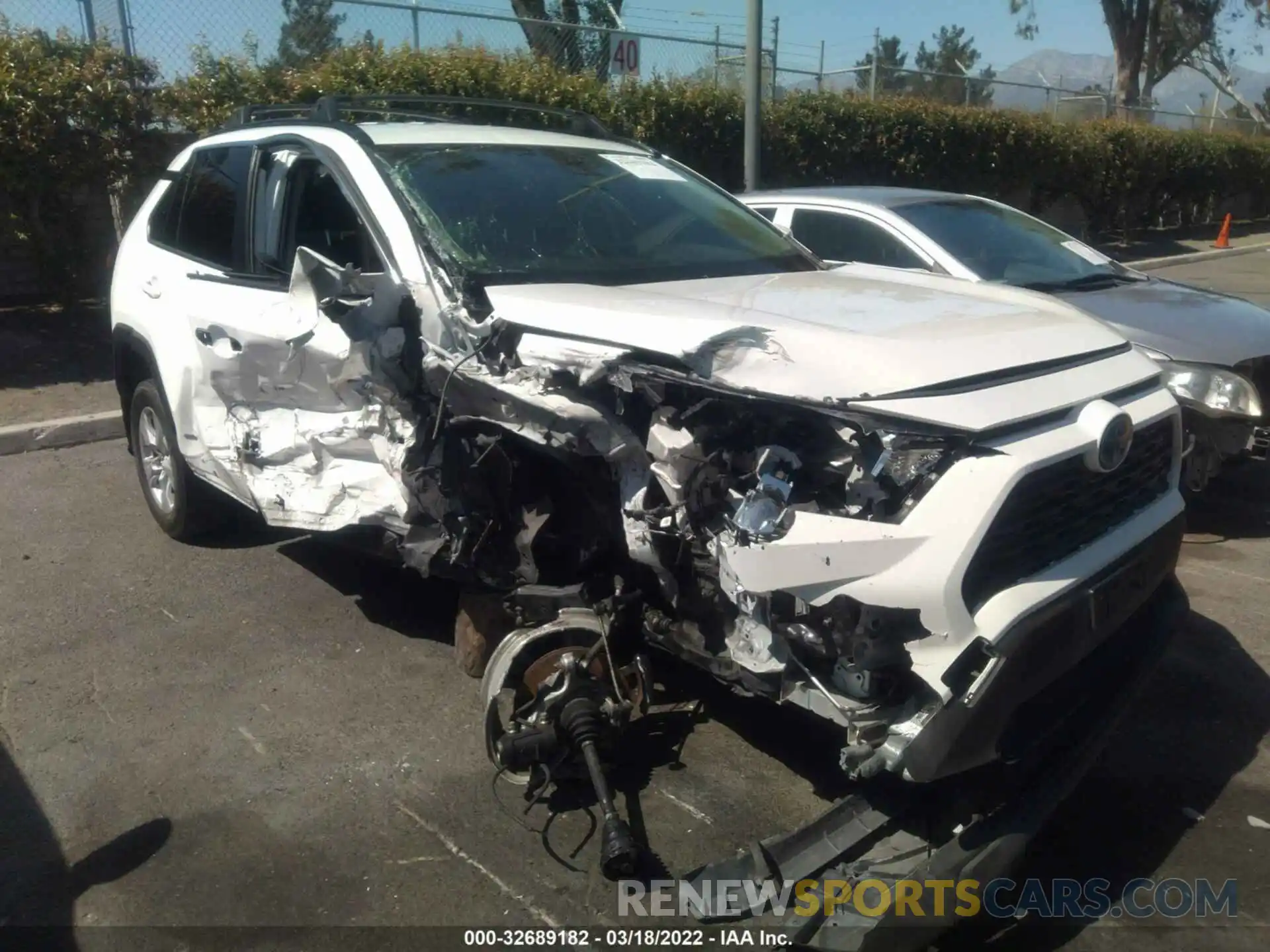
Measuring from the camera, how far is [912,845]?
8.94 ft

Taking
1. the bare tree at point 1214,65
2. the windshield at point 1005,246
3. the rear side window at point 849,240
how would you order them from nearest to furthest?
the windshield at point 1005,246 < the rear side window at point 849,240 < the bare tree at point 1214,65

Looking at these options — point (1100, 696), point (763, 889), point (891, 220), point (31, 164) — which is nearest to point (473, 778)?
point (763, 889)

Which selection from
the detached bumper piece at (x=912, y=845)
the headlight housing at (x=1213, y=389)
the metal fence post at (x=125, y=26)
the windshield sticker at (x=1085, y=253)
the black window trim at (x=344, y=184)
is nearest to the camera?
the detached bumper piece at (x=912, y=845)

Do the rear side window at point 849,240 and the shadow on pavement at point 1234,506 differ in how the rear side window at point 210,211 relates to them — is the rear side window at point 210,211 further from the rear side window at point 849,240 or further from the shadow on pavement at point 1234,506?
the shadow on pavement at point 1234,506

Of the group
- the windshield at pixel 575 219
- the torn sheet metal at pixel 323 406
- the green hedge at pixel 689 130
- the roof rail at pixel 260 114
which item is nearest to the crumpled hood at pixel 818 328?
the windshield at pixel 575 219

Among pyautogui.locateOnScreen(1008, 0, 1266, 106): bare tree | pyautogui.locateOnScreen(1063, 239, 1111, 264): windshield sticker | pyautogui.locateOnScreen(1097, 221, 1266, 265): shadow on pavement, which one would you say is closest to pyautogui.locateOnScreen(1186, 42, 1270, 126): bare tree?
pyautogui.locateOnScreen(1008, 0, 1266, 106): bare tree

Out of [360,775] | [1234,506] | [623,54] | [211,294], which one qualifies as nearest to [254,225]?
[211,294]

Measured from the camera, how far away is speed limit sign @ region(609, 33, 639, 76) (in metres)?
12.4

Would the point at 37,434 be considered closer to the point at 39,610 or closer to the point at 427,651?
the point at 39,610

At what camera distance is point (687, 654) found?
3.15m

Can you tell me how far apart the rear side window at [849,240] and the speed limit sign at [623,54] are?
6.29m

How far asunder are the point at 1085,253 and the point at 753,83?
365 centimetres

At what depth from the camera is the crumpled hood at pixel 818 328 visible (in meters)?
2.78

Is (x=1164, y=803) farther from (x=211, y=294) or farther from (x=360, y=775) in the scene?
(x=211, y=294)
